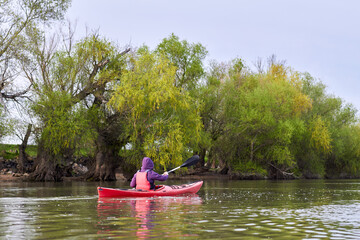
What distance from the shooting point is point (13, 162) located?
40875mm

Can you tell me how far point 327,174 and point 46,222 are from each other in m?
47.4

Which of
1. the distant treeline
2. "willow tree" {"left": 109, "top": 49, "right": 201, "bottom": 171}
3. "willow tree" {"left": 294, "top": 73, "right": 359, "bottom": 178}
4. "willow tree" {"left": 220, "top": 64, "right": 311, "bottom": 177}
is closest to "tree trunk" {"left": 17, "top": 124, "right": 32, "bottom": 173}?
the distant treeline

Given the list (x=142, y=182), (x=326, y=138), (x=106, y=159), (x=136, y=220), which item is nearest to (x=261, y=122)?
(x=326, y=138)

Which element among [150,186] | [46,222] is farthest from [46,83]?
[46,222]

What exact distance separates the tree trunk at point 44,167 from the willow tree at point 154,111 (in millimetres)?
6209

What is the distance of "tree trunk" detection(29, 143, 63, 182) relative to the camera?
35.9 meters

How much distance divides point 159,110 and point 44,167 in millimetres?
9843

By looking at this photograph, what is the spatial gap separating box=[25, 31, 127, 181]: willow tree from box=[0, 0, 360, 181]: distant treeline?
0.24ft

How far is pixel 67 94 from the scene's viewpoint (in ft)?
112

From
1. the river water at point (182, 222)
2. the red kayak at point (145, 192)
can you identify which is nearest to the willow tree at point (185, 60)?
the red kayak at point (145, 192)

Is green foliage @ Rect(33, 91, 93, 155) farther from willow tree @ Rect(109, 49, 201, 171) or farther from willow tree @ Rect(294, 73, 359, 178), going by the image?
willow tree @ Rect(294, 73, 359, 178)

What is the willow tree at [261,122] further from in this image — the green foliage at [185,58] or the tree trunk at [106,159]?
the tree trunk at [106,159]

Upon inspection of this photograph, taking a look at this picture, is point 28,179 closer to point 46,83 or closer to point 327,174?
point 46,83

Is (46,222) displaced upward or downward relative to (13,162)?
downward
